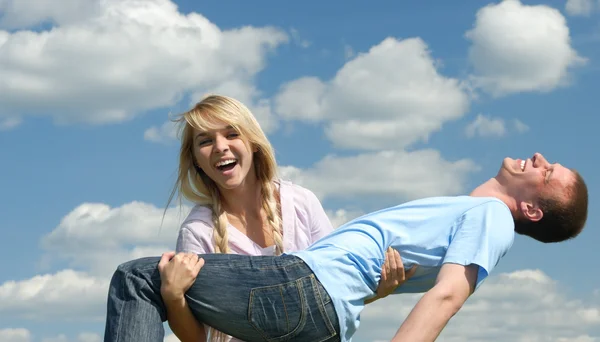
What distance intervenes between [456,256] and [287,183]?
197cm

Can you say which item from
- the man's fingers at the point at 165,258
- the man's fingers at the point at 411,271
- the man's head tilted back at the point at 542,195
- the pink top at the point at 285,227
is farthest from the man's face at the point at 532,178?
the man's fingers at the point at 165,258

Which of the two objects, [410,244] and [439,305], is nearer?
[439,305]

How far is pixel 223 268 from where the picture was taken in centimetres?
426

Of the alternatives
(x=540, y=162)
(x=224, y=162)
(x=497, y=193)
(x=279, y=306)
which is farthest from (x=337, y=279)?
(x=540, y=162)

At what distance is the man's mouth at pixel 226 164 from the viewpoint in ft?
18.0

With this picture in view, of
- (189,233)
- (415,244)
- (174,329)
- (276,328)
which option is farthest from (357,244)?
(189,233)

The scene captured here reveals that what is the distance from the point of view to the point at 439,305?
13.1ft

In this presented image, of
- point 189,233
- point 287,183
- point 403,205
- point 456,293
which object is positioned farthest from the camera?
point 287,183

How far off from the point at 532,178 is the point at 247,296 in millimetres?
2098

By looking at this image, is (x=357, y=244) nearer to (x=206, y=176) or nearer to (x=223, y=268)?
(x=223, y=268)

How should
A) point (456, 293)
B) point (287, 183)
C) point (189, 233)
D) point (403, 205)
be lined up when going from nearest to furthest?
point (456, 293)
point (403, 205)
point (189, 233)
point (287, 183)

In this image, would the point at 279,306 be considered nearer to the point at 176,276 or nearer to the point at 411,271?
the point at 176,276

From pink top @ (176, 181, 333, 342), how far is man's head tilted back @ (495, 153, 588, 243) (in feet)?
4.52

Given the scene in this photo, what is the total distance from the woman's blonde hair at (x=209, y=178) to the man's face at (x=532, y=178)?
162 centimetres
